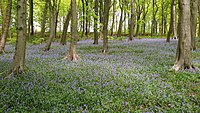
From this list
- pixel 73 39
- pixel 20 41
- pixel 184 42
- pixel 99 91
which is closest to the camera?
pixel 99 91

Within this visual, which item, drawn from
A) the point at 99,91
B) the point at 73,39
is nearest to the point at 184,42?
the point at 99,91

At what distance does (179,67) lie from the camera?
31.8 feet

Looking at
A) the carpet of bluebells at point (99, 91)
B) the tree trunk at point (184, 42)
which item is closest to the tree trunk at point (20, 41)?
the carpet of bluebells at point (99, 91)

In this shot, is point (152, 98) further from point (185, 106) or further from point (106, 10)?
point (106, 10)

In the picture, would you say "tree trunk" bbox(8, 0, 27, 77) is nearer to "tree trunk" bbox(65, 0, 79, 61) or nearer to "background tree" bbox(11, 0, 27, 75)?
"background tree" bbox(11, 0, 27, 75)

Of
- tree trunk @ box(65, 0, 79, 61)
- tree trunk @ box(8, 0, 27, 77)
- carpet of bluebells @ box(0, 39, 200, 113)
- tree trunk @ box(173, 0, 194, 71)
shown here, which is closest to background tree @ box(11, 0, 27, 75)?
tree trunk @ box(8, 0, 27, 77)

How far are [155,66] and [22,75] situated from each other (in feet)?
22.1

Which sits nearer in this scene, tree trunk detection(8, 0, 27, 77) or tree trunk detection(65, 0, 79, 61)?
tree trunk detection(8, 0, 27, 77)

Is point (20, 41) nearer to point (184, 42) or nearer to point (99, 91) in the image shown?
point (99, 91)

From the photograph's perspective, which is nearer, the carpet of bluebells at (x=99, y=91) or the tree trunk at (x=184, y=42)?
the carpet of bluebells at (x=99, y=91)

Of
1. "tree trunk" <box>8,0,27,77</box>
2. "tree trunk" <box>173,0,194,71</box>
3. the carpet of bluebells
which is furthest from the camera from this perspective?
"tree trunk" <box>173,0,194,71</box>

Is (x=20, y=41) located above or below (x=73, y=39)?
below

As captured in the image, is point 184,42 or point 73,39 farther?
point 73,39

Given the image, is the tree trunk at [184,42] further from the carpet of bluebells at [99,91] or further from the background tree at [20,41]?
the background tree at [20,41]
